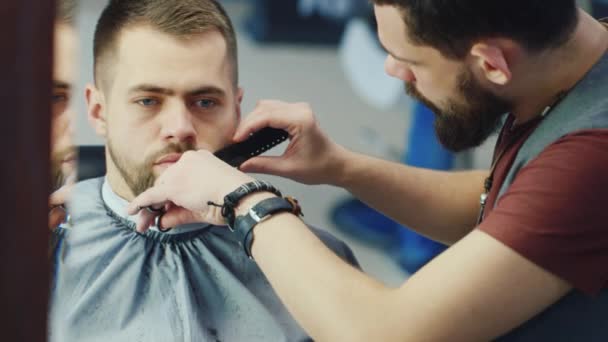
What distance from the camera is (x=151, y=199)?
1.60 m

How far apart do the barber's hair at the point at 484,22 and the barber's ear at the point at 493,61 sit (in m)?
0.02

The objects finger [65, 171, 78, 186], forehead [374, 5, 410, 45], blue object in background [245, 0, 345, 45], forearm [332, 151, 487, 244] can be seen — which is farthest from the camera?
blue object in background [245, 0, 345, 45]

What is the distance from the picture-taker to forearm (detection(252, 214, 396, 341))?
1412 millimetres

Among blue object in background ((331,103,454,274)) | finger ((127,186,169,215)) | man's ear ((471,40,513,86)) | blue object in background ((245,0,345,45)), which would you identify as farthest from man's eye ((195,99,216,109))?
blue object in background ((245,0,345,45))

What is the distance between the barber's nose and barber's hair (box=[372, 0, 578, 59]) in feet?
1.51

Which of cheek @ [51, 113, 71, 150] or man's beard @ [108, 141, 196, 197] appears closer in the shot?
cheek @ [51, 113, 71, 150]

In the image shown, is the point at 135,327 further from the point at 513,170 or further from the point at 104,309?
the point at 513,170

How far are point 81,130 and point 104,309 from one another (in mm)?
359

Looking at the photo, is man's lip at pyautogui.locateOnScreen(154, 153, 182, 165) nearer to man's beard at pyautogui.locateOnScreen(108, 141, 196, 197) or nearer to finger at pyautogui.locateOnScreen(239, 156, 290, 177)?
man's beard at pyautogui.locateOnScreen(108, 141, 196, 197)

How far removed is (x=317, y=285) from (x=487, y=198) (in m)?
0.46

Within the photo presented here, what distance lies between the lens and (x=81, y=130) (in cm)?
168

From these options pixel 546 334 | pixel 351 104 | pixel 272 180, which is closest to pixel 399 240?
pixel 351 104

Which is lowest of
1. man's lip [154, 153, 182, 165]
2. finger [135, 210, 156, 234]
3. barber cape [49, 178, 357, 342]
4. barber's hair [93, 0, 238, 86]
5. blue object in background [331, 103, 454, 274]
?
blue object in background [331, 103, 454, 274]

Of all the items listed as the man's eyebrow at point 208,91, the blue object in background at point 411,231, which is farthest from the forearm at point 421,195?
the blue object in background at point 411,231
